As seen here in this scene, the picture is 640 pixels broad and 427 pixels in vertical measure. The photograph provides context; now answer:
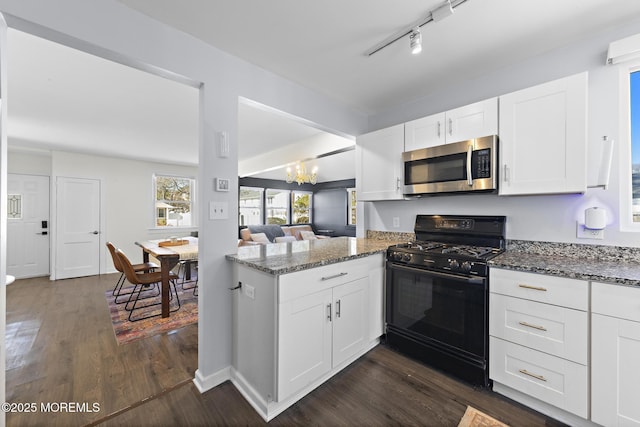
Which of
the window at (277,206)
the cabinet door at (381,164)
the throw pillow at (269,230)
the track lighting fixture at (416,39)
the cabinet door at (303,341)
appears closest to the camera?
the cabinet door at (303,341)

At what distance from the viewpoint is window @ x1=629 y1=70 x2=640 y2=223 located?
1734 mm

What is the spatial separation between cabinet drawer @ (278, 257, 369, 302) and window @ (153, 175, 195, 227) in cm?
571

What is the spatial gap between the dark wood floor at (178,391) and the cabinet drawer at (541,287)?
72 cm

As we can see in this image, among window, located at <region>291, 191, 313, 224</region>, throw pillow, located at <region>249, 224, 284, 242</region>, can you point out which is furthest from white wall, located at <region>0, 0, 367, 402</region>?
window, located at <region>291, 191, 313, 224</region>

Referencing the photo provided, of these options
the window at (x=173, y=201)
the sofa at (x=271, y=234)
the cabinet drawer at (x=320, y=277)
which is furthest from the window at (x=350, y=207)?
the cabinet drawer at (x=320, y=277)

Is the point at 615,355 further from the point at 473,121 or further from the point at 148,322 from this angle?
the point at 148,322

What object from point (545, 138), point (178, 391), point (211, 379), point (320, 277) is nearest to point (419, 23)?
point (545, 138)

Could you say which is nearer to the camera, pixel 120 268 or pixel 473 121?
pixel 473 121

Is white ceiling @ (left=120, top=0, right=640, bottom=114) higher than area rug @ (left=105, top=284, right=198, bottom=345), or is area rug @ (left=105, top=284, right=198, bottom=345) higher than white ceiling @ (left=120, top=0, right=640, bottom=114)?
white ceiling @ (left=120, top=0, right=640, bottom=114)

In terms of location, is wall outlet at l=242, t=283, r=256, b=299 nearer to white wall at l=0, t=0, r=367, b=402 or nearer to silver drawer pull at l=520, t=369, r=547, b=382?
white wall at l=0, t=0, r=367, b=402

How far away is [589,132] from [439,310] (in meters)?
1.68

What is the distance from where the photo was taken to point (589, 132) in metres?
1.87

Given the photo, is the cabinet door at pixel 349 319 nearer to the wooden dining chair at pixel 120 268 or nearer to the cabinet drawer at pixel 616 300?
the cabinet drawer at pixel 616 300

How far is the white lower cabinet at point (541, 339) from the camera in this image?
1.44 m
